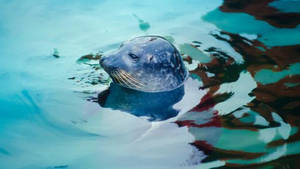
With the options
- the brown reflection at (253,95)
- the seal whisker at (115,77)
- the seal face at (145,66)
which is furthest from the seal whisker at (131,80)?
the brown reflection at (253,95)

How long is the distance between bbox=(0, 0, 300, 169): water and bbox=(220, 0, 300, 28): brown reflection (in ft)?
0.18

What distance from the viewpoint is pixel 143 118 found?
4.04 m

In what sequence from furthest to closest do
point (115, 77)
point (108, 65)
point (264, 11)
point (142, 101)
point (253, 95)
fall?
point (264, 11) < point (115, 77) < point (108, 65) < point (142, 101) < point (253, 95)

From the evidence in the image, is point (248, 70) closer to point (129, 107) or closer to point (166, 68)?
point (166, 68)

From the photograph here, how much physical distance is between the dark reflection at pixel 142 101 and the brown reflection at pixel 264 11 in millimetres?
2747

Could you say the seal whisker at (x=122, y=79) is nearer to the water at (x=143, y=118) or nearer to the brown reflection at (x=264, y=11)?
the water at (x=143, y=118)

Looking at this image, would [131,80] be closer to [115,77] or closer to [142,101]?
[115,77]

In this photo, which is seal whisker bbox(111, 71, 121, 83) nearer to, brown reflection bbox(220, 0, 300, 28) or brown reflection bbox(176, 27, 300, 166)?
brown reflection bbox(176, 27, 300, 166)

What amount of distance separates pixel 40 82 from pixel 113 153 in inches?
74.1

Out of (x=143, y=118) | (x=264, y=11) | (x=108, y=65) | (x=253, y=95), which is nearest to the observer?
(x=143, y=118)

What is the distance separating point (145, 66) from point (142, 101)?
0.47 meters

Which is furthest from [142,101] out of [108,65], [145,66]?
[108,65]

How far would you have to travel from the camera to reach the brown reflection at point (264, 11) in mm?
6316

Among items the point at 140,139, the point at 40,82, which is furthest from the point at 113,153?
the point at 40,82
